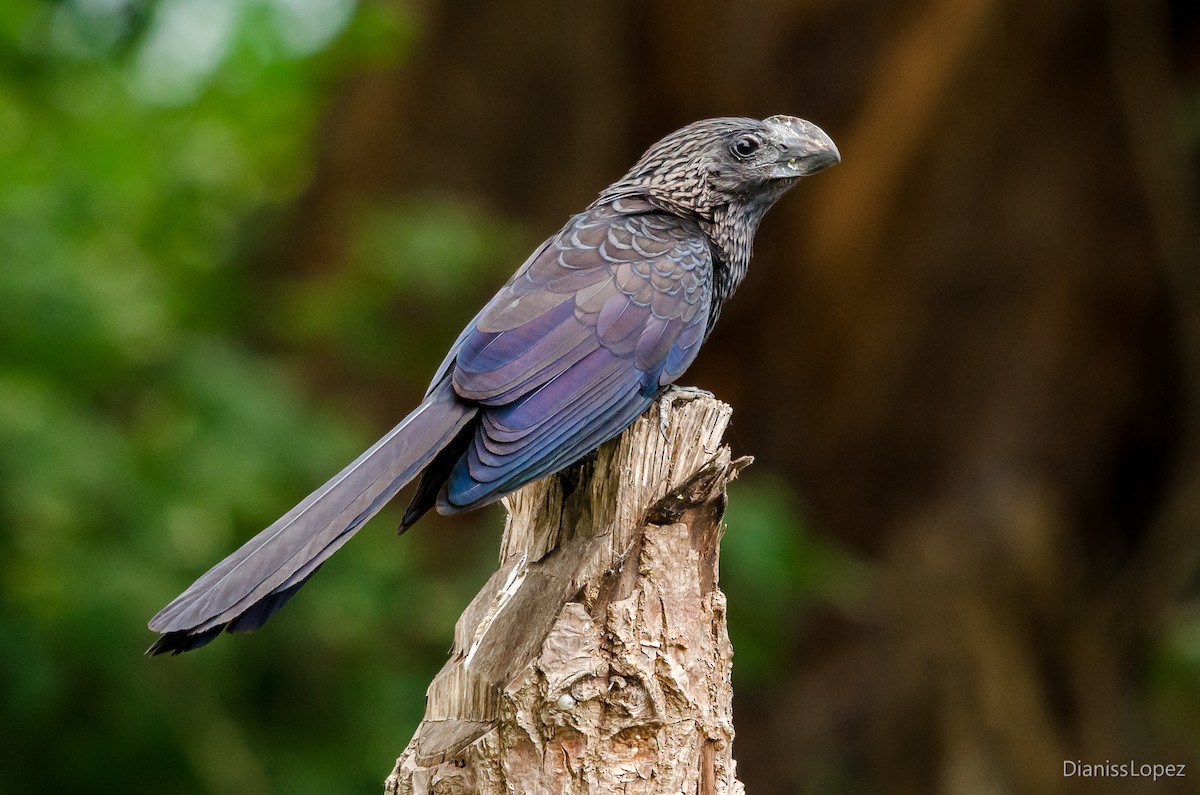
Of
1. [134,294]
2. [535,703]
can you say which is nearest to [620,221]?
[535,703]

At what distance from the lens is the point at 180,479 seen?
500 centimetres

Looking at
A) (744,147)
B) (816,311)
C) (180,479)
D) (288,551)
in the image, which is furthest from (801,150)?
(816,311)

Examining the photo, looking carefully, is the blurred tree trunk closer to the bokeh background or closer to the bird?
the bokeh background

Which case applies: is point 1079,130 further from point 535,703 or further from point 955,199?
point 535,703

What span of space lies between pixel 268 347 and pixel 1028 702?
4.66 meters

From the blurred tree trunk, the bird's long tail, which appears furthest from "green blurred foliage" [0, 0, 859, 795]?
the bird's long tail

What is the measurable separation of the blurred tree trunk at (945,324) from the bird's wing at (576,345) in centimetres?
351

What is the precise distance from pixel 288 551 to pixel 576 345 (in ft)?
3.44

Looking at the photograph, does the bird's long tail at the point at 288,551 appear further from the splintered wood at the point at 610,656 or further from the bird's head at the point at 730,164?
the bird's head at the point at 730,164

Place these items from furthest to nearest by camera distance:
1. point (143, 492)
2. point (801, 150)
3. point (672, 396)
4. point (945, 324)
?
point (945, 324)
point (143, 492)
point (801, 150)
point (672, 396)

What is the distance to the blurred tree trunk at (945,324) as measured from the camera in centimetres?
679

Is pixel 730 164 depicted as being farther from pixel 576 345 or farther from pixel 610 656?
pixel 610 656

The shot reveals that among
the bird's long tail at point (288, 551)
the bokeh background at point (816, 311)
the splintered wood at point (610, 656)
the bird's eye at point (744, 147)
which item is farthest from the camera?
the bokeh background at point (816, 311)

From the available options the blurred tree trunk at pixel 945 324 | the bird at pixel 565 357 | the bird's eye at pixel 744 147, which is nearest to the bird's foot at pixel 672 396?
the bird at pixel 565 357
